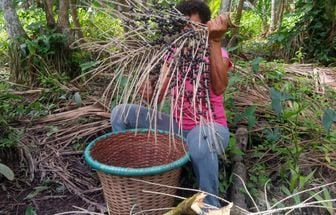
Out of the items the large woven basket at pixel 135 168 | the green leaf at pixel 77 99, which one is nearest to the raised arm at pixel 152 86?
the large woven basket at pixel 135 168

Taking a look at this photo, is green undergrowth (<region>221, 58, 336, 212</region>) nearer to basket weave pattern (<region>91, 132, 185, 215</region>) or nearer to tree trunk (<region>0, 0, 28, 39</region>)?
basket weave pattern (<region>91, 132, 185, 215</region>)

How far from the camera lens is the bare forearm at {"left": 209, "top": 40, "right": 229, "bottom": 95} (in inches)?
59.0

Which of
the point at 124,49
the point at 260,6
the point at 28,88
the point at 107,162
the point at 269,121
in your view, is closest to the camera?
the point at 124,49

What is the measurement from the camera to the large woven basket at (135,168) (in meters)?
1.77

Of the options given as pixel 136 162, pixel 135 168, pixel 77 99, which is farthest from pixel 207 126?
pixel 77 99

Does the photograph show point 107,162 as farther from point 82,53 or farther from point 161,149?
point 82,53

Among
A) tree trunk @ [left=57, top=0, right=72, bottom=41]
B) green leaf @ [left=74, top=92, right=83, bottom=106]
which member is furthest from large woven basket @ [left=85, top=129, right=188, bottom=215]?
tree trunk @ [left=57, top=0, right=72, bottom=41]

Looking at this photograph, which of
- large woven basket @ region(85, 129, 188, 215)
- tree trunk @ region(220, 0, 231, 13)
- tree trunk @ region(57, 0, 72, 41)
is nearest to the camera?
large woven basket @ region(85, 129, 188, 215)

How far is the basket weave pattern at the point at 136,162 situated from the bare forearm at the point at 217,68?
0.33 m

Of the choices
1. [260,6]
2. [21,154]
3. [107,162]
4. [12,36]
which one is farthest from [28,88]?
[260,6]

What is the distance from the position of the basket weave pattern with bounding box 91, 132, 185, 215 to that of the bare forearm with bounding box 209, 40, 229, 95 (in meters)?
0.33

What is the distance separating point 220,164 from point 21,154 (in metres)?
1.14

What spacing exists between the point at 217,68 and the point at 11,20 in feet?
7.34

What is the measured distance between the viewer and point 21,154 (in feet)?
7.68
